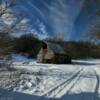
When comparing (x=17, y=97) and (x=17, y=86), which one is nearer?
(x=17, y=97)

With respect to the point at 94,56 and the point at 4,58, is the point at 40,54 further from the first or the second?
the point at 4,58

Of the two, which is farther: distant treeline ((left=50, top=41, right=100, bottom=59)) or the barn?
distant treeline ((left=50, top=41, right=100, bottom=59))

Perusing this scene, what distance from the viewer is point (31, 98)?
358 inches

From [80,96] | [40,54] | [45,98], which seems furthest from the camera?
[40,54]

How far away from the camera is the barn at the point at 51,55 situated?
136ft

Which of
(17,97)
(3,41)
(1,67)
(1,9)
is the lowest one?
(17,97)

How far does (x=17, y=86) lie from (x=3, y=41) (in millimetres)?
1932

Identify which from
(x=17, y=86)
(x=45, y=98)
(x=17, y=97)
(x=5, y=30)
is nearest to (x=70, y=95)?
(x=45, y=98)

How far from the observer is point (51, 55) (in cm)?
4253

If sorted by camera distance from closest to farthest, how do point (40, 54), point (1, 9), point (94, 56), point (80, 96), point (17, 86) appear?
point (80, 96), point (1, 9), point (17, 86), point (40, 54), point (94, 56)

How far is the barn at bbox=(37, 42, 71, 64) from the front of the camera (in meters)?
41.6

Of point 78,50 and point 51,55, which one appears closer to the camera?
point 51,55

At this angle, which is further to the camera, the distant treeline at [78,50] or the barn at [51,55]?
the distant treeline at [78,50]

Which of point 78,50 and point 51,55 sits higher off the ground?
point 78,50
